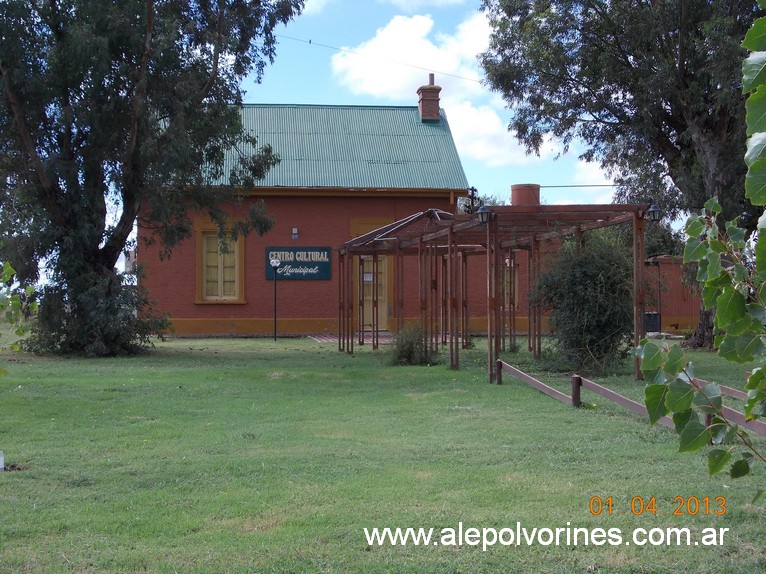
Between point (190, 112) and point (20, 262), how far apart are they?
14.7 feet

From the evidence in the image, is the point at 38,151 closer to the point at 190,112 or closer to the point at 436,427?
the point at 190,112

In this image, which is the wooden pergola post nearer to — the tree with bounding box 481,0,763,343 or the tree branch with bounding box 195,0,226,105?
the tree with bounding box 481,0,763,343

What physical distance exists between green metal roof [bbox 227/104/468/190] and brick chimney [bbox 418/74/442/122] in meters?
0.21

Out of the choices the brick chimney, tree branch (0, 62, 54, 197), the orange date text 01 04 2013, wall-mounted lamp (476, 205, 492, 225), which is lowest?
the orange date text 01 04 2013

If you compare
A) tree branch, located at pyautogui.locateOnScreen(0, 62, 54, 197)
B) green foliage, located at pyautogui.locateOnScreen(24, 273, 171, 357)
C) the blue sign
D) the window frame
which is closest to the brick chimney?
the blue sign

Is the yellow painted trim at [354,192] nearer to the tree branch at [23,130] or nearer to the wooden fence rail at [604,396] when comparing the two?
the tree branch at [23,130]

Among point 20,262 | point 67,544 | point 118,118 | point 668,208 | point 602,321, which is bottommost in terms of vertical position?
point 67,544

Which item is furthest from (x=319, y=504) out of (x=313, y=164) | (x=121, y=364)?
(x=313, y=164)

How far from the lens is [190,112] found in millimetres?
17562

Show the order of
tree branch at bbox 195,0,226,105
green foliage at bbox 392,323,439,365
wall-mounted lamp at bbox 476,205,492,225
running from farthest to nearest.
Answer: tree branch at bbox 195,0,226,105
green foliage at bbox 392,323,439,365
wall-mounted lamp at bbox 476,205,492,225

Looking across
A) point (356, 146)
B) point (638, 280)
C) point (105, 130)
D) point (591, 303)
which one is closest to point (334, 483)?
point (638, 280)

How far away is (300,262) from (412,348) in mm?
11334

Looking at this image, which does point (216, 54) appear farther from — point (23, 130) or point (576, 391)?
point (576, 391)

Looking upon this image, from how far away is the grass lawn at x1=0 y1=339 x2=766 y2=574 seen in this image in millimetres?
4535
